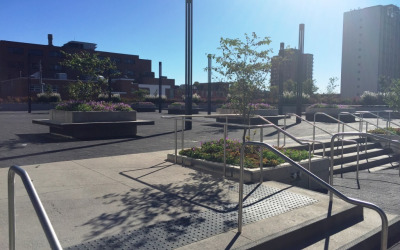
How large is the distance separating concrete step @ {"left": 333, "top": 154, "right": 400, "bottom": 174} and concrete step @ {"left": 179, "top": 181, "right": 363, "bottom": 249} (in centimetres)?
451

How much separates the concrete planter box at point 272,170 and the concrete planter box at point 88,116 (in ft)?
18.0

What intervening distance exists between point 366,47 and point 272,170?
112390 millimetres

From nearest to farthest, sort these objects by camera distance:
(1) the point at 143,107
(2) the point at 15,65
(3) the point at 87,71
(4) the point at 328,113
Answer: (3) the point at 87,71
(4) the point at 328,113
(1) the point at 143,107
(2) the point at 15,65

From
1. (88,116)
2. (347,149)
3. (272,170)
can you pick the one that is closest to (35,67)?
(88,116)

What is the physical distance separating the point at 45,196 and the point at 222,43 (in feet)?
17.0

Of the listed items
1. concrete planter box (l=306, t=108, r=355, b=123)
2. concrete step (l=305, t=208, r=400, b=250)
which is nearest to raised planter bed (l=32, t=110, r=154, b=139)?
concrete step (l=305, t=208, r=400, b=250)

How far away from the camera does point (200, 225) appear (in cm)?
405

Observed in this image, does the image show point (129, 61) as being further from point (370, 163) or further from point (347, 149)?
point (370, 163)

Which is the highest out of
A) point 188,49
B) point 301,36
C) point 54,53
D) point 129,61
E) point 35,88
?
point 54,53

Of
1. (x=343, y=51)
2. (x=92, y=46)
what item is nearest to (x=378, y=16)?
(x=343, y=51)

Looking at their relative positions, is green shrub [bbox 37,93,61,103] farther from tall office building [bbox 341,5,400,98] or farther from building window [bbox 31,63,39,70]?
tall office building [bbox 341,5,400,98]

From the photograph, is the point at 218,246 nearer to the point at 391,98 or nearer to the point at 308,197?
the point at 308,197

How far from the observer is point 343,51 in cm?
10894

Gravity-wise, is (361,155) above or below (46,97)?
below
